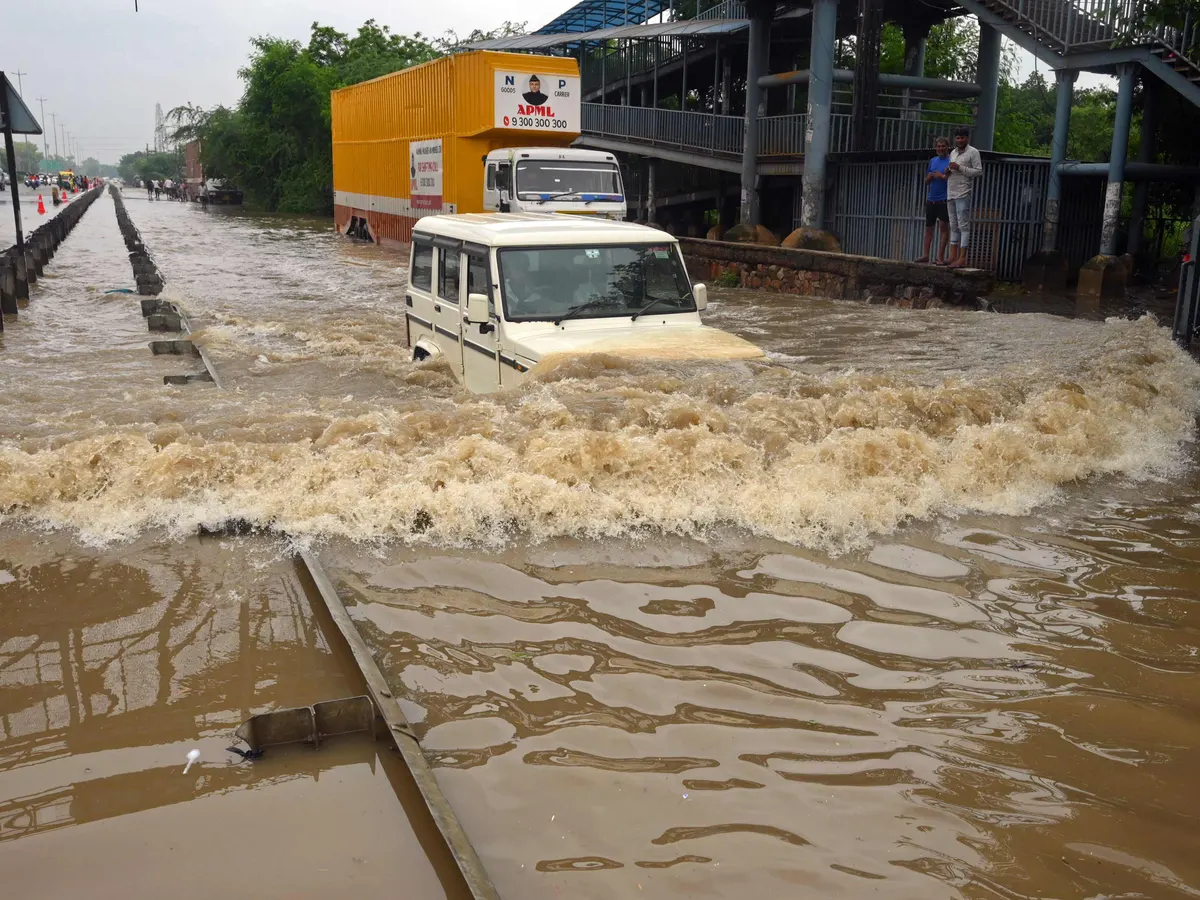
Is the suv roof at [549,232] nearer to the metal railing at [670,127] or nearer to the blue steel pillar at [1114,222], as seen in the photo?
the blue steel pillar at [1114,222]

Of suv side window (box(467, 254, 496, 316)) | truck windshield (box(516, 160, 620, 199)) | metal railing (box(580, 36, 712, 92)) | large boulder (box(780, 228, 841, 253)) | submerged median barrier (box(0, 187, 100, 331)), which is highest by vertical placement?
metal railing (box(580, 36, 712, 92))

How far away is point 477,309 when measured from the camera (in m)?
7.45

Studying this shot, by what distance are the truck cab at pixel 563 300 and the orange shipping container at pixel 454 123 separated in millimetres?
13203

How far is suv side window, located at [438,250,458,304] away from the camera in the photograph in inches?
334

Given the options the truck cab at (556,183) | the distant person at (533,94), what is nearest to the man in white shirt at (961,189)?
the truck cab at (556,183)

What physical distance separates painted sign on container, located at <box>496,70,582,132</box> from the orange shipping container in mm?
19

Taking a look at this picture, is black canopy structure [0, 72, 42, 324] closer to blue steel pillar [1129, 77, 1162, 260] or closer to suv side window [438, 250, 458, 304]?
suv side window [438, 250, 458, 304]

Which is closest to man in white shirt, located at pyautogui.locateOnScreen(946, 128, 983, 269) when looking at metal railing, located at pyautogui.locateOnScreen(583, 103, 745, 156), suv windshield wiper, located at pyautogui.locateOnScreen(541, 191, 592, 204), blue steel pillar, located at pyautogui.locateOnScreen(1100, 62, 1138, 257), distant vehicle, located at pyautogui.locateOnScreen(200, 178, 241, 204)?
blue steel pillar, located at pyautogui.locateOnScreen(1100, 62, 1138, 257)

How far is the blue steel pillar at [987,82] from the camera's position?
21734 millimetres

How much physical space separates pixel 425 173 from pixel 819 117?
29.0 feet

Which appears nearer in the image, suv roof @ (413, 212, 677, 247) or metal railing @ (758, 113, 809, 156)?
suv roof @ (413, 212, 677, 247)

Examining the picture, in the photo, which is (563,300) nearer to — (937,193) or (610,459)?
(610,459)

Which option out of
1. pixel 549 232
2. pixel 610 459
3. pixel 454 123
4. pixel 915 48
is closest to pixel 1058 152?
pixel 915 48

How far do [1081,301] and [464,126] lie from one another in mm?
12211
